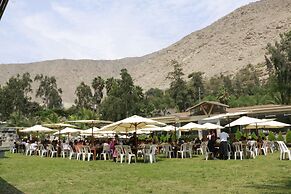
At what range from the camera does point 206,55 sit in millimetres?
154875

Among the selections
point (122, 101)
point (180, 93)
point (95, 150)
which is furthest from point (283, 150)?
point (180, 93)

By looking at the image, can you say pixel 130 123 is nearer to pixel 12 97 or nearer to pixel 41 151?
pixel 41 151

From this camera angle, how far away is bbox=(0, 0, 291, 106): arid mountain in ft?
468

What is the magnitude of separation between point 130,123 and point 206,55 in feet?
459

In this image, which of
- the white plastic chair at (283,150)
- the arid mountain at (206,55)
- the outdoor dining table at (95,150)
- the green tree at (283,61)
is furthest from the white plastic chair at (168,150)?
the arid mountain at (206,55)


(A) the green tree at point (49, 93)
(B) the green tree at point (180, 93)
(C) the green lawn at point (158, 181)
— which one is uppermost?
(A) the green tree at point (49, 93)

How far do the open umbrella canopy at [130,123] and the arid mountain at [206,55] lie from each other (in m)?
110

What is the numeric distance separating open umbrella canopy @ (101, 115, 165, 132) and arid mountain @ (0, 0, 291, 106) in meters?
110

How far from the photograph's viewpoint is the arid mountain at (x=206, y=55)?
142750 mm

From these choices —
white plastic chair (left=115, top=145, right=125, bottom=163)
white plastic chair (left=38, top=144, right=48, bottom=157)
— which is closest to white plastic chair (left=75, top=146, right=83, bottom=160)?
white plastic chair (left=115, top=145, right=125, bottom=163)

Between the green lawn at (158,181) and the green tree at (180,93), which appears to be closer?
the green lawn at (158,181)

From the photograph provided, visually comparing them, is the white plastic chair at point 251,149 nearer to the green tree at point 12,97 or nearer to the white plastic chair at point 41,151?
the white plastic chair at point 41,151

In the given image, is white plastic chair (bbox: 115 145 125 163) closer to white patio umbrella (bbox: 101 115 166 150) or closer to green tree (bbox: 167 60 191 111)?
white patio umbrella (bbox: 101 115 166 150)

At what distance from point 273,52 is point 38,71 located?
135677 mm
